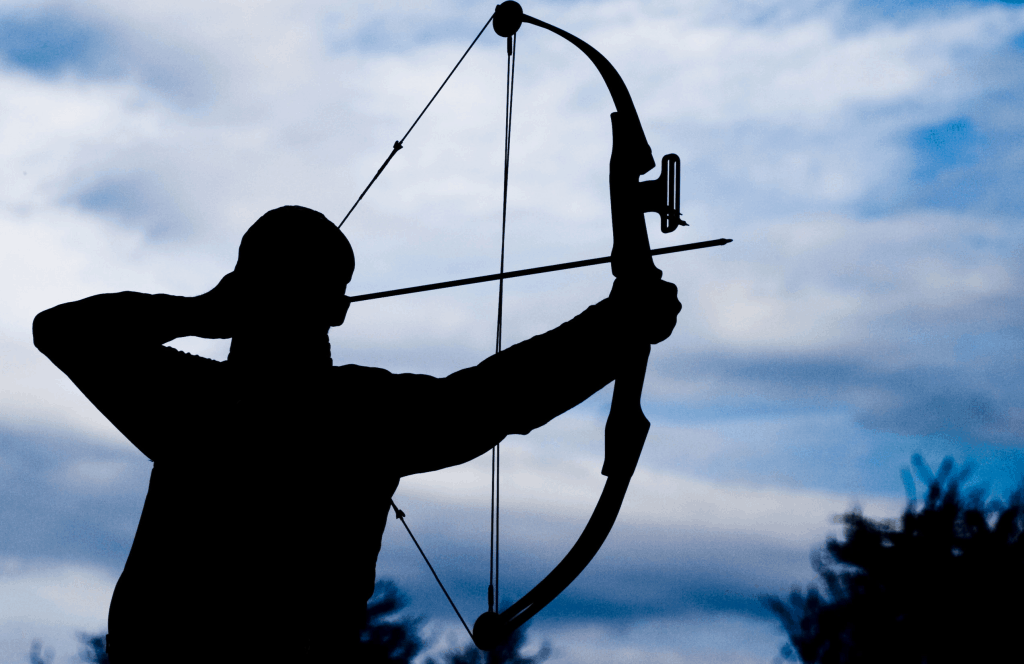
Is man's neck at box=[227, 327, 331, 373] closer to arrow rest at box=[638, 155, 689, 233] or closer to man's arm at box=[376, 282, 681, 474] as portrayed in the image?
man's arm at box=[376, 282, 681, 474]

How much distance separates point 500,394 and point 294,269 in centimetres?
37

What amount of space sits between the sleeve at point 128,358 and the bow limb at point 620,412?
2.09 ft

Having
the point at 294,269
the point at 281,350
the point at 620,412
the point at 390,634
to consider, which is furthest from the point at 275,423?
the point at 390,634

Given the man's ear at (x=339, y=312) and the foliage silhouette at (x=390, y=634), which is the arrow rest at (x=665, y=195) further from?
the foliage silhouette at (x=390, y=634)

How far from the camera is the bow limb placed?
1918 mm

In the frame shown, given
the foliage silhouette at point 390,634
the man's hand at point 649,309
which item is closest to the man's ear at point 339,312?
the man's hand at point 649,309

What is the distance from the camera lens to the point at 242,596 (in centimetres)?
162

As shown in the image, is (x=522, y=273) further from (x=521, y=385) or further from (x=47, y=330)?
(x=47, y=330)

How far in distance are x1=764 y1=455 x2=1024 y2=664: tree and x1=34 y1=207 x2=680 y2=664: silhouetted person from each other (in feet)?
34.4

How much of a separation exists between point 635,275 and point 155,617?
2.95ft

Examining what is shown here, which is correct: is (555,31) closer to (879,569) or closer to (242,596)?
(242,596)

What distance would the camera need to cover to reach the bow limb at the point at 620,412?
1918 mm

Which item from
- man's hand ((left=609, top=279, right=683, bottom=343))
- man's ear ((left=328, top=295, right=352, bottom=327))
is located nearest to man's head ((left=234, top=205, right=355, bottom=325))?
man's ear ((left=328, top=295, right=352, bottom=327))

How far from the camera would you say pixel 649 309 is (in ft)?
5.65
